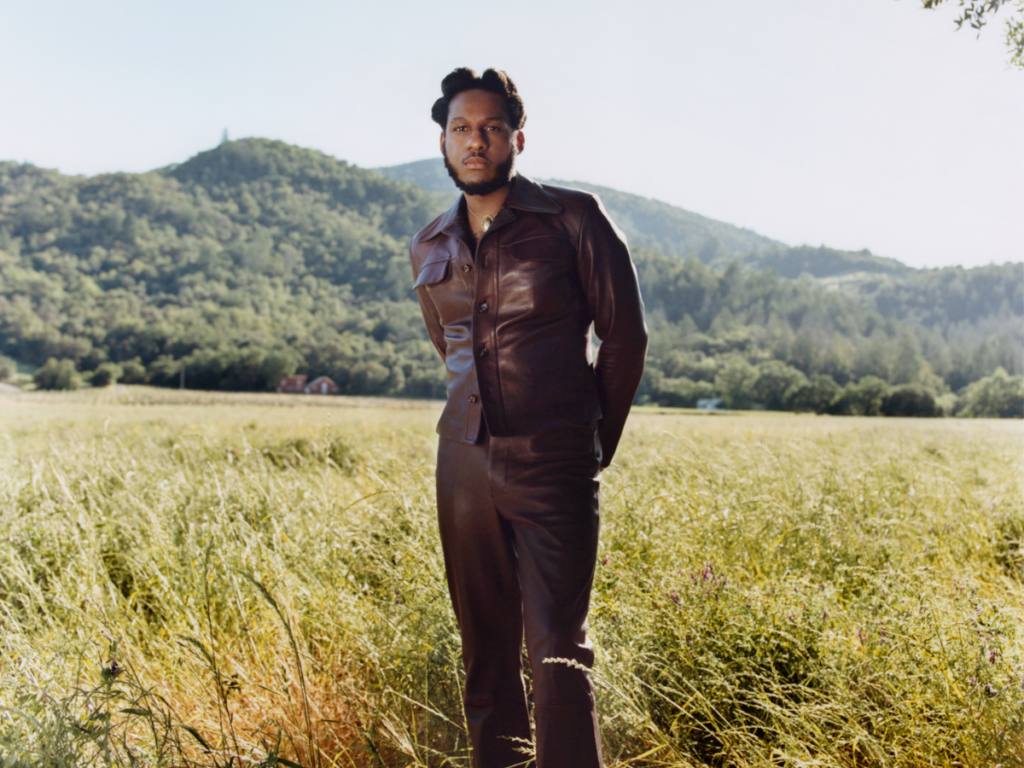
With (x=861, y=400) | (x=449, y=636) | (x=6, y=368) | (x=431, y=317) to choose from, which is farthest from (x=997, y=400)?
(x=6, y=368)

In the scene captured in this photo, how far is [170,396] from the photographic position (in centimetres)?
4491

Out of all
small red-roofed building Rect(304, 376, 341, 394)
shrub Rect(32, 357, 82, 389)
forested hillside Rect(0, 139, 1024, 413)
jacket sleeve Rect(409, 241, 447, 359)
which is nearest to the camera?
jacket sleeve Rect(409, 241, 447, 359)

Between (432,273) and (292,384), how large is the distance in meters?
66.0

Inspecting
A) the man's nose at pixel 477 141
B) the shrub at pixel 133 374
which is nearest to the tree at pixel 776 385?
the shrub at pixel 133 374

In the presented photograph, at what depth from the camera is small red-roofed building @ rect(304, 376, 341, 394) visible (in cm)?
6531

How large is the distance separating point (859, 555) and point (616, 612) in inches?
73.0

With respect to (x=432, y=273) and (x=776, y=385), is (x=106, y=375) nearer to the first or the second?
(x=432, y=273)

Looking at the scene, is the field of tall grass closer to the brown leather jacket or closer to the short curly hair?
the brown leather jacket

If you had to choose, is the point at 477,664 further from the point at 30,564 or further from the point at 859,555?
the point at 30,564

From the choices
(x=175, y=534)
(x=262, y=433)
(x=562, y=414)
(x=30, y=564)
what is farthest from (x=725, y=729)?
(x=262, y=433)

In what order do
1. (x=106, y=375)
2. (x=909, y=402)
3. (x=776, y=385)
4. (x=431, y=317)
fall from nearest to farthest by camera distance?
(x=431, y=317) → (x=909, y=402) → (x=106, y=375) → (x=776, y=385)

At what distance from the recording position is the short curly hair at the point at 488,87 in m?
2.02

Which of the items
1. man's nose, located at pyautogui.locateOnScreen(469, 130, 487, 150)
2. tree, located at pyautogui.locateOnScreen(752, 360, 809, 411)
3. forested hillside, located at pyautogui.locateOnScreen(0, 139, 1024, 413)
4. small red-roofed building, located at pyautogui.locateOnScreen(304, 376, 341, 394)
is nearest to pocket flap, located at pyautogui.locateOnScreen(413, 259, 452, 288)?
man's nose, located at pyautogui.locateOnScreen(469, 130, 487, 150)

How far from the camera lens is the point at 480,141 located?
2.02 m
